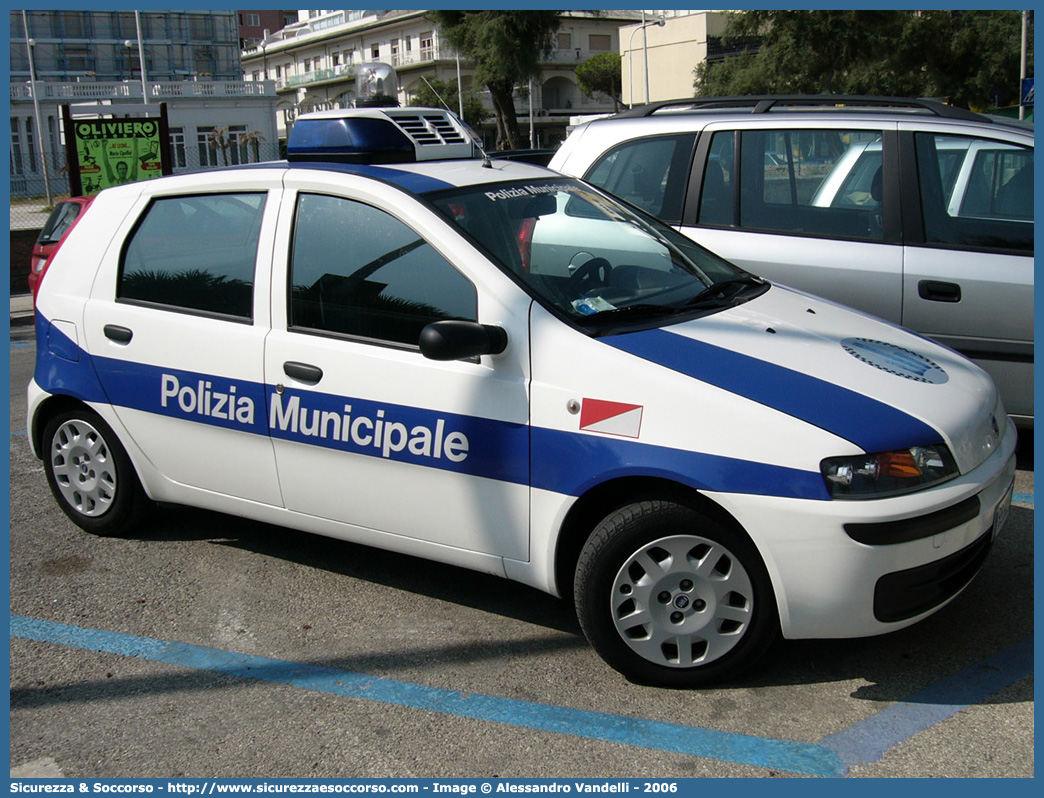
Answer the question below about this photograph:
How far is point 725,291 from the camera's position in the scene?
402 cm

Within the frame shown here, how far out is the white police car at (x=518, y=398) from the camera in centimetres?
306

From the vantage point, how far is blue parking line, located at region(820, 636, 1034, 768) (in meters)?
2.96

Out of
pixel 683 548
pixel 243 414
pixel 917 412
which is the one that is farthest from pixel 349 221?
pixel 917 412

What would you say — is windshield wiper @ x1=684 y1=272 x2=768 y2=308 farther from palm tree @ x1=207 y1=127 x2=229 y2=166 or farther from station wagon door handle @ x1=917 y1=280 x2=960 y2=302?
palm tree @ x1=207 y1=127 x2=229 y2=166

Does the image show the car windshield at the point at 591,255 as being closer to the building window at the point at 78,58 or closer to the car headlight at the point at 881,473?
the car headlight at the point at 881,473

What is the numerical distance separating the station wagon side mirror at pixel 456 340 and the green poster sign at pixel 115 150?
1406 centimetres

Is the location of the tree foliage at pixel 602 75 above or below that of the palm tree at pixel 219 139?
above

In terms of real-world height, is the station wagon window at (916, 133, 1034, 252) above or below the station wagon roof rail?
below

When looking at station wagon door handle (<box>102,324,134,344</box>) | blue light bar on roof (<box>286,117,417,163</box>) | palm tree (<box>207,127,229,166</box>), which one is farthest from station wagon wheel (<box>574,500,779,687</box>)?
palm tree (<box>207,127,229,166</box>)

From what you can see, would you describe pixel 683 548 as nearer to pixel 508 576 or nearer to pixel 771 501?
pixel 771 501

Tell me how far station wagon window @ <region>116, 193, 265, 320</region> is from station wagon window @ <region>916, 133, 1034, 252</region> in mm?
3448

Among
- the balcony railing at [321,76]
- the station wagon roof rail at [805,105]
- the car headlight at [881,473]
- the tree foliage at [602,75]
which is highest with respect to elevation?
the balcony railing at [321,76]

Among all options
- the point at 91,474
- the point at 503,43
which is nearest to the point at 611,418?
the point at 91,474

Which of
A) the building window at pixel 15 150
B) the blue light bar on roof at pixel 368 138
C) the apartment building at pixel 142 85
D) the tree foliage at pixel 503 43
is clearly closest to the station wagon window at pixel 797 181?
the blue light bar on roof at pixel 368 138
